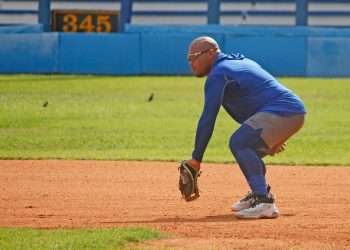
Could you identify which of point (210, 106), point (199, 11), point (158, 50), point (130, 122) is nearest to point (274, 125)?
point (210, 106)

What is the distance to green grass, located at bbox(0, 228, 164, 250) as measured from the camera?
313 inches

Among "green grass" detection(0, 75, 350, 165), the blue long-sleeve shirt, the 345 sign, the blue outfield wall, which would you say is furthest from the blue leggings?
the 345 sign

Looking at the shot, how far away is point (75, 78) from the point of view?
2962cm

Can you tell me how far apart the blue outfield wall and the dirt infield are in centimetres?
1643

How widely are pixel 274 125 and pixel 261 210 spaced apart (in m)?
0.71

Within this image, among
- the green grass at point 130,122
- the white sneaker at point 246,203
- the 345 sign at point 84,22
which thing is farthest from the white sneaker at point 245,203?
the 345 sign at point 84,22

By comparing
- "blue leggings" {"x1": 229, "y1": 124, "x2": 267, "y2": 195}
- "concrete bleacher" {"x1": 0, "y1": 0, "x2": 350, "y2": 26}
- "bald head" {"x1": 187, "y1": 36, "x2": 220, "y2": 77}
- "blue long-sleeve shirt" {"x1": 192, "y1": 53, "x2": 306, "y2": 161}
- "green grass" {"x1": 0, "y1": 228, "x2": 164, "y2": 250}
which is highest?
"bald head" {"x1": 187, "y1": 36, "x2": 220, "y2": 77}

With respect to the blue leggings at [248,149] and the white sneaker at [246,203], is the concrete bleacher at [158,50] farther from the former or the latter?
the blue leggings at [248,149]

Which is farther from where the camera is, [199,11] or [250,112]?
[199,11]

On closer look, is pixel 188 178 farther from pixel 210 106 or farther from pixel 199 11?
pixel 199 11

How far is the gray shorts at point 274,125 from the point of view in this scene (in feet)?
A: 31.4

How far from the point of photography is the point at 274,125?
31.5ft

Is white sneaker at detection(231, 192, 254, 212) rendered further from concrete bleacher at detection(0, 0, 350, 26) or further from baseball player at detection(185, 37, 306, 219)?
concrete bleacher at detection(0, 0, 350, 26)

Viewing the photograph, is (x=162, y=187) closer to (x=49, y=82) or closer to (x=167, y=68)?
(x=49, y=82)
